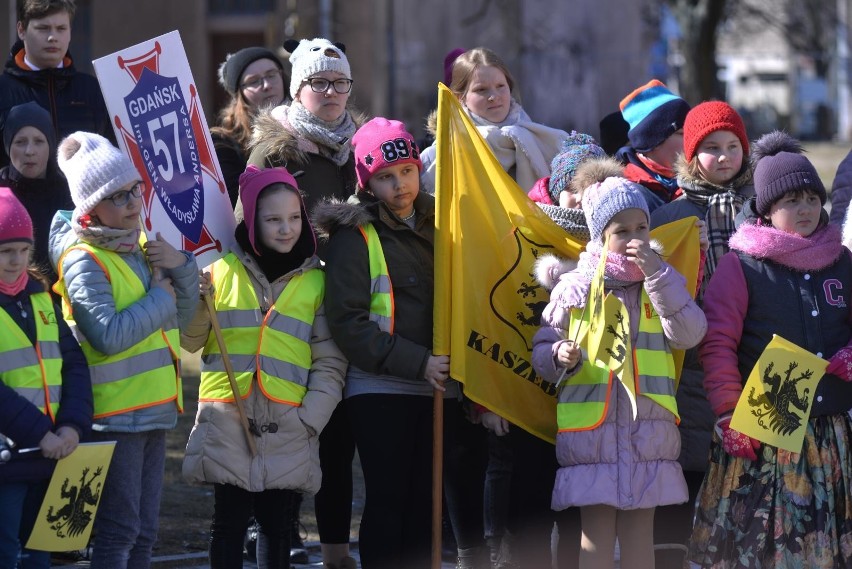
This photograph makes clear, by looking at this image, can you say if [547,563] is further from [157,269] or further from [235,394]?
[157,269]

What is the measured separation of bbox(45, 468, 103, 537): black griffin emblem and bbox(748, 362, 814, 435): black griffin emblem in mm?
2365

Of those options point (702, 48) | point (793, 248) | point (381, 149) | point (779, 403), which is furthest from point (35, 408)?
point (702, 48)

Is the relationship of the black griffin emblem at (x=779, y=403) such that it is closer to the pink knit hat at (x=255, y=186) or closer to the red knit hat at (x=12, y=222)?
the pink knit hat at (x=255, y=186)

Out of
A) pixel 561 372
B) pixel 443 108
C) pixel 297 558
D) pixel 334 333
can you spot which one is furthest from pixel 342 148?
pixel 297 558

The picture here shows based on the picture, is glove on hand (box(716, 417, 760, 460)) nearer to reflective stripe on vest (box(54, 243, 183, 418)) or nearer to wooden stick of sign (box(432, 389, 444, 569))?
wooden stick of sign (box(432, 389, 444, 569))

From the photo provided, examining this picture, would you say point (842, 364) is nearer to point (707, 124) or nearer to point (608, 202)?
point (608, 202)

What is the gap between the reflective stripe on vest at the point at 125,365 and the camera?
15.8 feet

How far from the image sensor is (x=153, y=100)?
17.4 feet

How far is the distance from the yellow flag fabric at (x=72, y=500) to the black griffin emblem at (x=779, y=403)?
2.32 m

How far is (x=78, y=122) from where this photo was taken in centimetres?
648

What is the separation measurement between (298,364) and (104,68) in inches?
51.9

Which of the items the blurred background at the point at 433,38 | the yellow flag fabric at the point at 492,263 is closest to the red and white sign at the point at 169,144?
the yellow flag fabric at the point at 492,263

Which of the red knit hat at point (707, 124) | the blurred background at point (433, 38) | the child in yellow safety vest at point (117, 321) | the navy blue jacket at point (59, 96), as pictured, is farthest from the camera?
the blurred background at point (433, 38)

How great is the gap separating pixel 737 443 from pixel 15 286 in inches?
105
